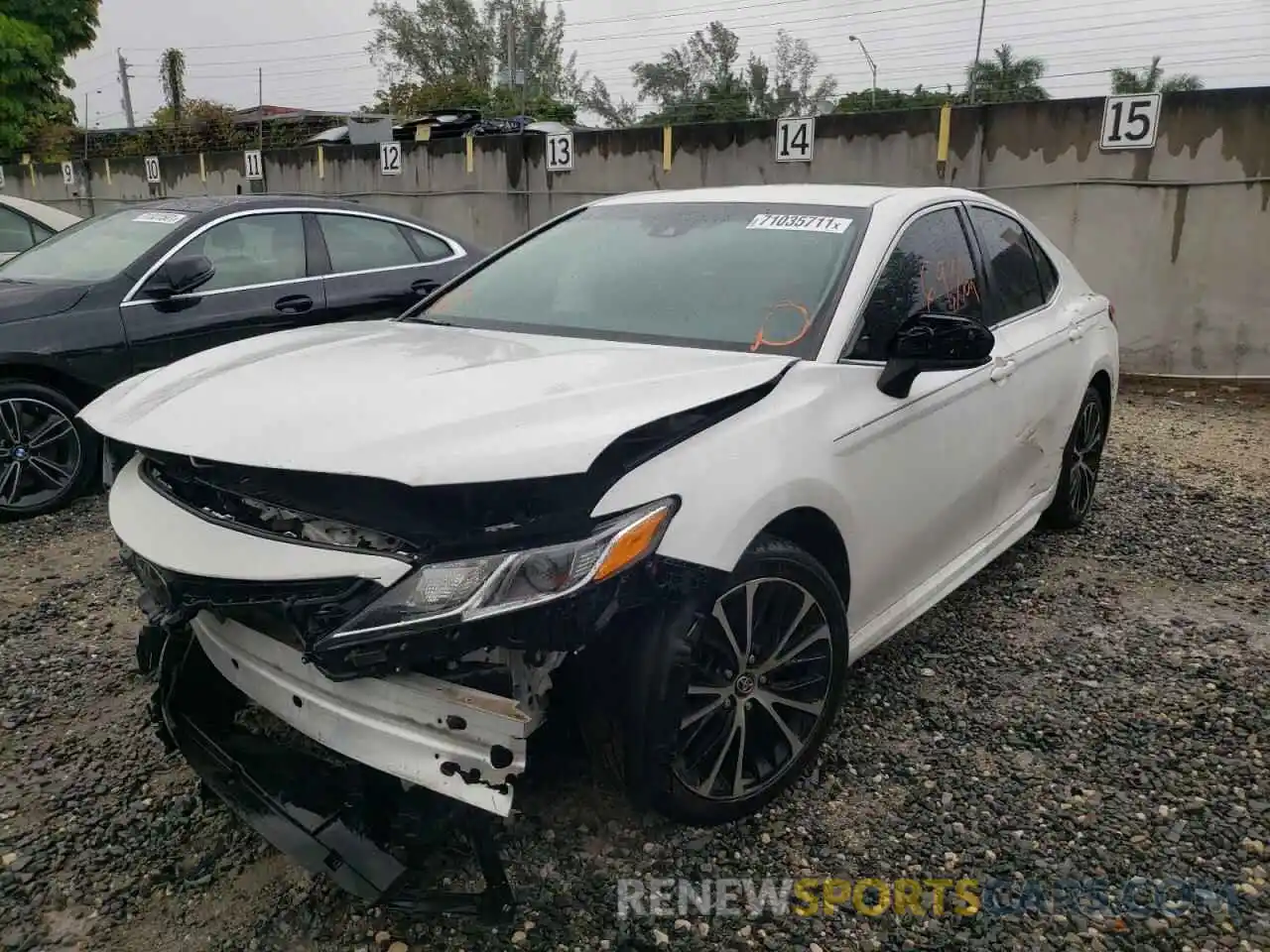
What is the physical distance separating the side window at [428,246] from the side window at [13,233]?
10.7 feet

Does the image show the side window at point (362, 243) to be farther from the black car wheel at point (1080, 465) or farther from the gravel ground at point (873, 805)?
the black car wheel at point (1080, 465)

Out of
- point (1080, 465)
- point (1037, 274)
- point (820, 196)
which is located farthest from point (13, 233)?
point (1080, 465)

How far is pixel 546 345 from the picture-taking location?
288cm

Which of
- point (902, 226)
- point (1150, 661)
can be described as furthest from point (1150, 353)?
point (902, 226)

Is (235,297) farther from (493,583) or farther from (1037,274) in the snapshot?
(493,583)

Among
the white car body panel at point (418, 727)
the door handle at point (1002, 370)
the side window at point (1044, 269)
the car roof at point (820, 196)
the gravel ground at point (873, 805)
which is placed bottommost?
the gravel ground at point (873, 805)

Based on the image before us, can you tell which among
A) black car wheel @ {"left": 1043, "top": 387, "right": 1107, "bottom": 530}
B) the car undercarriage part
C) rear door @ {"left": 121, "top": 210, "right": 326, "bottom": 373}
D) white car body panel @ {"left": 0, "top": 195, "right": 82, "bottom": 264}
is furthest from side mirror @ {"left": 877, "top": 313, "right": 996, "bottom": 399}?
white car body panel @ {"left": 0, "top": 195, "right": 82, "bottom": 264}

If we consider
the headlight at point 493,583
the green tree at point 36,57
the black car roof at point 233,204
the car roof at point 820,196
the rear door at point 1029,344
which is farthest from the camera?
the green tree at point 36,57

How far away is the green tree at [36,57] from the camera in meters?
24.0

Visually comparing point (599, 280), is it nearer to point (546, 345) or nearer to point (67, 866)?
point (546, 345)

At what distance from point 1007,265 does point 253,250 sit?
4144 mm

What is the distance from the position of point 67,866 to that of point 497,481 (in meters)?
1.53

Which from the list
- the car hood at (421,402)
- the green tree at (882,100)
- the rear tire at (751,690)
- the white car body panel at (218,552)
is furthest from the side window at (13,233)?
the green tree at (882,100)

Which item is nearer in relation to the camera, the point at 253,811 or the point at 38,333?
the point at 253,811
